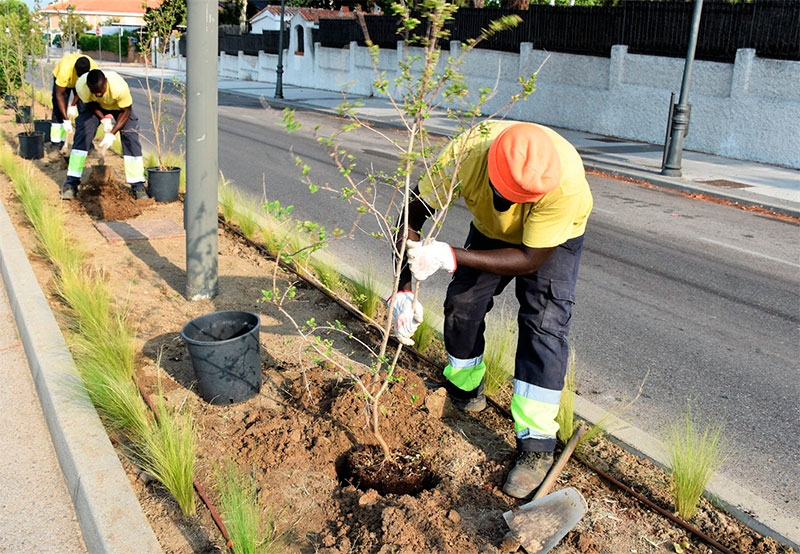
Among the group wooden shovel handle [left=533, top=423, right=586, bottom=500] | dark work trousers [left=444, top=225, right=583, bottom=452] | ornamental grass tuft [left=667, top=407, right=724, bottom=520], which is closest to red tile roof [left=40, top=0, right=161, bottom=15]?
dark work trousers [left=444, top=225, right=583, bottom=452]

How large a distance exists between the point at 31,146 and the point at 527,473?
31.1 feet

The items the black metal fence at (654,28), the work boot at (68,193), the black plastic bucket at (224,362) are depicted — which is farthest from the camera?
the black metal fence at (654,28)

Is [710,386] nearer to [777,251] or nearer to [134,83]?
[777,251]

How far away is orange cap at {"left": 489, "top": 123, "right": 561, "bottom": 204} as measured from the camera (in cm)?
300

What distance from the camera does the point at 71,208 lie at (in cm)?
779

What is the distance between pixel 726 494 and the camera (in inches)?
128

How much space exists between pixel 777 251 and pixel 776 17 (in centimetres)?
823

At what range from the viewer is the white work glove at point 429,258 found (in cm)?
316

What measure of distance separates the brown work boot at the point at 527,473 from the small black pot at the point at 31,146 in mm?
9322

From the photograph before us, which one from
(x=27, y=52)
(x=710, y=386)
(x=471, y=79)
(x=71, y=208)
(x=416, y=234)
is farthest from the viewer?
(x=471, y=79)

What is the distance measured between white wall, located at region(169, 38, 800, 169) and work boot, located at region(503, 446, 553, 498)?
8.47m

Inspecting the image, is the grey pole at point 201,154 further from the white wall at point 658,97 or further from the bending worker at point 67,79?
the white wall at point 658,97

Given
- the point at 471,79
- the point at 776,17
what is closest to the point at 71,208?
the point at 776,17

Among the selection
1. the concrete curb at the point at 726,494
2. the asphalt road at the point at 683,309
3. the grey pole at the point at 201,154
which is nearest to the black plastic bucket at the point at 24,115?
the asphalt road at the point at 683,309
